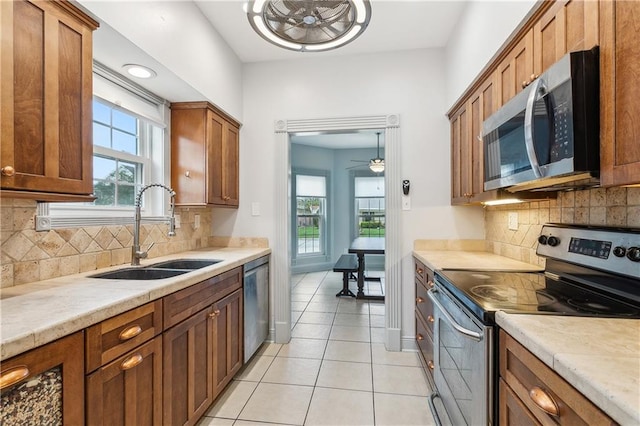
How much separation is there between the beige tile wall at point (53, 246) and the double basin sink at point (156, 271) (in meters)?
0.15

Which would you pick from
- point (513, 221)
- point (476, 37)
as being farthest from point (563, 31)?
point (513, 221)

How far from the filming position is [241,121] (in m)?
3.03

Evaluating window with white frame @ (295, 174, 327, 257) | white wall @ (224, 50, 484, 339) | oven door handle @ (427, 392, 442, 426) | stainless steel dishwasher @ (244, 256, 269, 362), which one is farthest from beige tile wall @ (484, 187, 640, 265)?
window with white frame @ (295, 174, 327, 257)

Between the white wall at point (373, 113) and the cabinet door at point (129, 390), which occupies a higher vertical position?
the white wall at point (373, 113)

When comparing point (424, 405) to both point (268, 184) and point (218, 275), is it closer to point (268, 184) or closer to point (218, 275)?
point (218, 275)

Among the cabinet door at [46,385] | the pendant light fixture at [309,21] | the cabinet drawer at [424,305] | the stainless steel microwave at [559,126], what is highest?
the pendant light fixture at [309,21]

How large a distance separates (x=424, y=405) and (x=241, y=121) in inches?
113

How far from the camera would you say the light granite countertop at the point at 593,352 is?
588 mm

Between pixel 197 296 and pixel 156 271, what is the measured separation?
47cm

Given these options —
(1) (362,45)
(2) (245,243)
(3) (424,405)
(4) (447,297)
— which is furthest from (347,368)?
(1) (362,45)

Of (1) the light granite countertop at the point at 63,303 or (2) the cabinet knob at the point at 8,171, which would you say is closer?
(1) the light granite countertop at the point at 63,303

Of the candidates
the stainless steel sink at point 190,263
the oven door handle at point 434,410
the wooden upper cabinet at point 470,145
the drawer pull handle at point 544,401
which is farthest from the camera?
the stainless steel sink at point 190,263

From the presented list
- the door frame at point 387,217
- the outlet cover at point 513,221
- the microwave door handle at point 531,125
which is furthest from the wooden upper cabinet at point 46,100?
the outlet cover at point 513,221

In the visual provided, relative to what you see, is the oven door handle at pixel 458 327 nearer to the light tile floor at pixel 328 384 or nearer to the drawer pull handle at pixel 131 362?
the light tile floor at pixel 328 384
